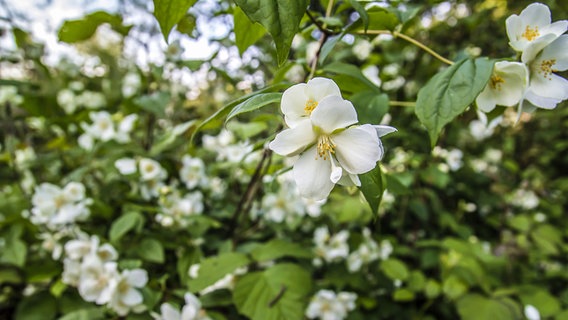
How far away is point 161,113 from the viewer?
1511 millimetres

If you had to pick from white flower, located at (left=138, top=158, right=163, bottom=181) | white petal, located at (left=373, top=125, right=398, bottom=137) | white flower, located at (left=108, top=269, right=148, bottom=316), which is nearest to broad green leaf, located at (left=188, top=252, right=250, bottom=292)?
white flower, located at (left=108, top=269, right=148, bottom=316)

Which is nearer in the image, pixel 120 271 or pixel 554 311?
pixel 120 271

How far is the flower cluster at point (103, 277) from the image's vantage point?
1.11m

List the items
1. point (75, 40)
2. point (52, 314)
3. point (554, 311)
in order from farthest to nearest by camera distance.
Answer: point (554, 311) < point (52, 314) < point (75, 40)

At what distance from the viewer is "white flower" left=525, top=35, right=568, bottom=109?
70 cm

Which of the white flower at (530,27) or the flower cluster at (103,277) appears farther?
the flower cluster at (103,277)

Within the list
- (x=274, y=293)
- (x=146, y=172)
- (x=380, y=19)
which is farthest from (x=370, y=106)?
(x=146, y=172)

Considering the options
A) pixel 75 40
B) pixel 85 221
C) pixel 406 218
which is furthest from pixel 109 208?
pixel 406 218

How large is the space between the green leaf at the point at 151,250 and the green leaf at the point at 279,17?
94cm

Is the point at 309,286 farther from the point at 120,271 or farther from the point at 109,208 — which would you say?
the point at 109,208

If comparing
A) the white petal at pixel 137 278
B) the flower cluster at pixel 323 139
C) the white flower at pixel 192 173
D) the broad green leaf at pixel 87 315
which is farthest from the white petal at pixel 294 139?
the white flower at pixel 192 173

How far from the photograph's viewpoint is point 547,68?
72cm

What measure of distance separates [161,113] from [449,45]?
211cm

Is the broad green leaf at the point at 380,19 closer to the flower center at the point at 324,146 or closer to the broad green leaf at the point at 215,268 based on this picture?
the flower center at the point at 324,146
